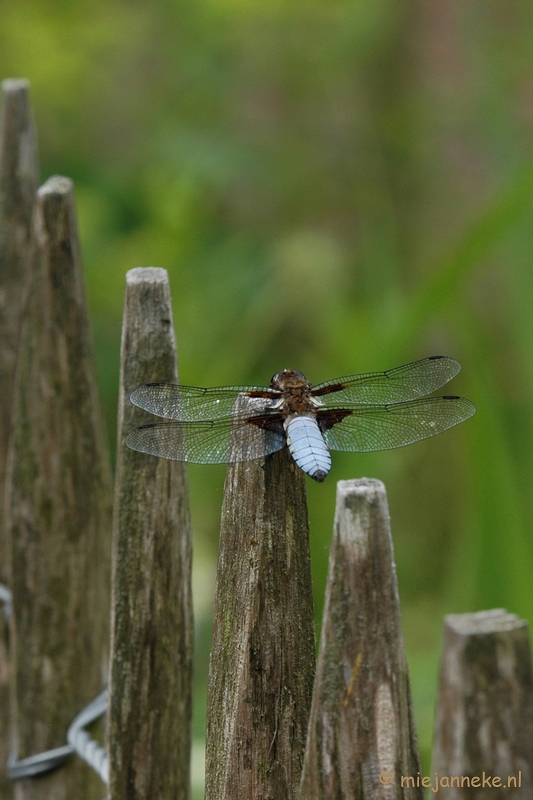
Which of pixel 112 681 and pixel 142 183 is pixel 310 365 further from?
pixel 112 681

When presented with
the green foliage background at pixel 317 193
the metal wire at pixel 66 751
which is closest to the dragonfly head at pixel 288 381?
the green foliage background at pixel 317 193

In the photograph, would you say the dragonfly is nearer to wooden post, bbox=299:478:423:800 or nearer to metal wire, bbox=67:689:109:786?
wooden post, bbox=299:478:423:800

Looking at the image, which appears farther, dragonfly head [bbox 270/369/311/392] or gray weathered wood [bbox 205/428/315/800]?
dragonfly head [bbox 270/369/311/392]

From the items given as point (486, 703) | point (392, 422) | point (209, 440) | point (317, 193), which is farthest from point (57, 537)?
point (317, 193)

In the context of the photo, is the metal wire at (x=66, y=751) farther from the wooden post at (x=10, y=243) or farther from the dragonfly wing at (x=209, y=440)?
the dragonfly wing at (x=209, y=440)

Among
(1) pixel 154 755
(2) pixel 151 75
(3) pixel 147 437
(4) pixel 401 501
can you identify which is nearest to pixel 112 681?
(1) pixel 154 755

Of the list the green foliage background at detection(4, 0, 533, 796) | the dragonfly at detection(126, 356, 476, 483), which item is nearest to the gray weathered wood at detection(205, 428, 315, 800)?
the dragonfly at detection(126, 356, 476, 483)
